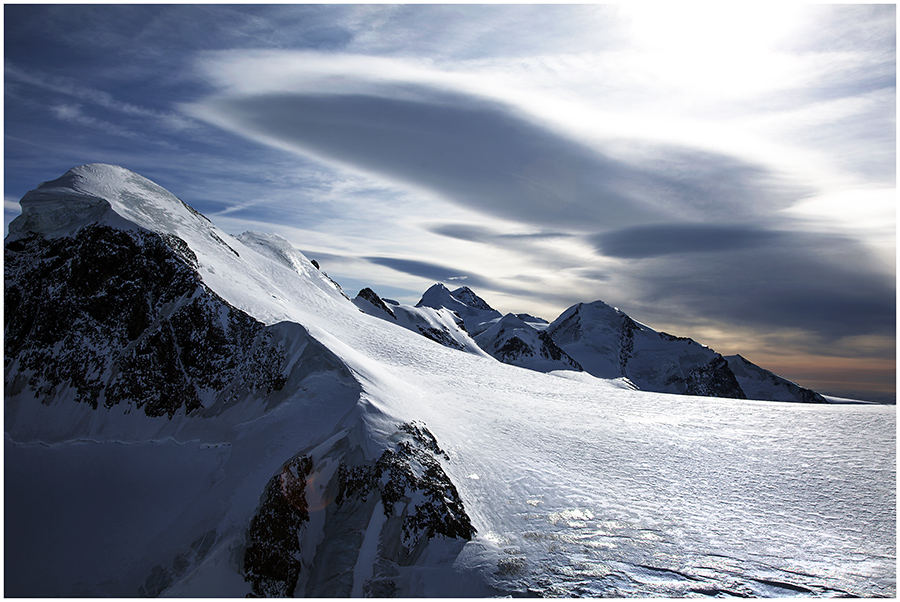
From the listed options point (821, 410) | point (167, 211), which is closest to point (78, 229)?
point (167, 211)

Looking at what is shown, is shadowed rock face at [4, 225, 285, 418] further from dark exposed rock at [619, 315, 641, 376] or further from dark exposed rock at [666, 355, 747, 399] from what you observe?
dark exposed rock at [666, 355, 747, 399]

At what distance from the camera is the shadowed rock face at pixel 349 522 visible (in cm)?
1733

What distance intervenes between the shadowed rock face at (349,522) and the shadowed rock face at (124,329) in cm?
781

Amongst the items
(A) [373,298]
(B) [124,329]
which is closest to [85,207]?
(B) [124,329]

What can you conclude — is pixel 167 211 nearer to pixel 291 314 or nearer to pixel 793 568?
pixel 291 314

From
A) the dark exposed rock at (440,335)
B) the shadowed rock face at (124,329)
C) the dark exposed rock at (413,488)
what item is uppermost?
the dark exposed rock at (440,335)

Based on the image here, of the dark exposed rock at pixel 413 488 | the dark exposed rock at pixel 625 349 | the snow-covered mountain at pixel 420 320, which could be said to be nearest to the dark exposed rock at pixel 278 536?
the dark exposed rock at pixel 413 488

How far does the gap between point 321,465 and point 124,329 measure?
60.1ft

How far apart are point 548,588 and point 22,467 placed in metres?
26.9

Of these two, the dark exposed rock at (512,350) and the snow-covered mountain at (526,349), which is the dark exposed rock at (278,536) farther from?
the dark exposed rock at (512,350)

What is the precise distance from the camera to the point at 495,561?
16922 mm

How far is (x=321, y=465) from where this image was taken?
64.6 feet

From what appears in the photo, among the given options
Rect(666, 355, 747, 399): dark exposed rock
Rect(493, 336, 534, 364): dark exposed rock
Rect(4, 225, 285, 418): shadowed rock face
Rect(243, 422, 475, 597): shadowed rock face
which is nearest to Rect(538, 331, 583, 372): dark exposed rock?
Rect(493, 336, 534, 364): dark exposed rock

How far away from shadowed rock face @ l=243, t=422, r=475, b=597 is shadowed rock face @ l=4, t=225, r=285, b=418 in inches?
308
